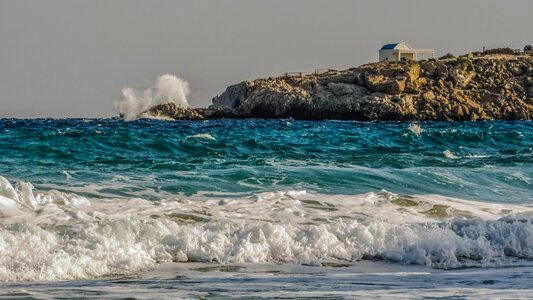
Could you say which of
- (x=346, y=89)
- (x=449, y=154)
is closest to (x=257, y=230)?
(x=449, y=154)

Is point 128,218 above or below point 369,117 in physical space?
below

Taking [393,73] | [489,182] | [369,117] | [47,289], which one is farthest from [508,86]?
[47,289]

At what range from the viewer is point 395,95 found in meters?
79.6

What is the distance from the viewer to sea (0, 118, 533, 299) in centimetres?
908

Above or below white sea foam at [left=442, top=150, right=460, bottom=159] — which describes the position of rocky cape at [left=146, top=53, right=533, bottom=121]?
above

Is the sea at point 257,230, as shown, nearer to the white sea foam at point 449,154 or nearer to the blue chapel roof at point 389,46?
the white sea foam at point 449,154

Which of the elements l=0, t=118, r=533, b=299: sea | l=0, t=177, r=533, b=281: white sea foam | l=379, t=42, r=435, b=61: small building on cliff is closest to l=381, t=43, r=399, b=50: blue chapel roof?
l=379, t=42, r=435, b=61: small building on cliff

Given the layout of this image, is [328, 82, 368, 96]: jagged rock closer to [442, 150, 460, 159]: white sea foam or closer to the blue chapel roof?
the blue chapel roof

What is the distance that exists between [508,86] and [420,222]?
7565 centimetres

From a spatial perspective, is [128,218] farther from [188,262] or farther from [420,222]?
[420,222]

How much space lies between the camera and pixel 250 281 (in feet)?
30.5

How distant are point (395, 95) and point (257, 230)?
2729 inches

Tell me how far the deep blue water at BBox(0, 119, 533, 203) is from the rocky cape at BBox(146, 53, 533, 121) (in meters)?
47.8

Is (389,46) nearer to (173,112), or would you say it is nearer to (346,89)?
(346,89)
